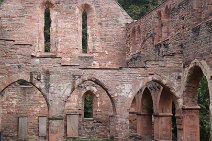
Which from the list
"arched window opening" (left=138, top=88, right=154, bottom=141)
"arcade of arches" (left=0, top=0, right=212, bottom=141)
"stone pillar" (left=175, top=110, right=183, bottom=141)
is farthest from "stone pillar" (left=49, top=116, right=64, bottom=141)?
"arched window opening" (left=138, top=88, right=154, bottom=141)

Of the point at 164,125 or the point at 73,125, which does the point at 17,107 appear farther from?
the point at 164,125

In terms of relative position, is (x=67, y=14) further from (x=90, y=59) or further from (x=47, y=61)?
(x=47, y=61)

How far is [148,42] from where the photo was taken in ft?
67.4

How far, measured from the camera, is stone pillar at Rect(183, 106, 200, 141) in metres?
16.4

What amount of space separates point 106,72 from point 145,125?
5444mm

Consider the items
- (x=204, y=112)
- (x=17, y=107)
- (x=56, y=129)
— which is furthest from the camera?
(x=17, y=107)

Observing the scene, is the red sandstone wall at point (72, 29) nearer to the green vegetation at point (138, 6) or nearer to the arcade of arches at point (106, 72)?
the arcade of arches at point (106, 72)

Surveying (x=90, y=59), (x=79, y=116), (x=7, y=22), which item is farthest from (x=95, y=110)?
(x=7, y=22)

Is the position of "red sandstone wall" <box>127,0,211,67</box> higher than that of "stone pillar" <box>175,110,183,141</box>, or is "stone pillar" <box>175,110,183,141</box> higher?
"red sandstone wall" <box>127,0,211,67</box>

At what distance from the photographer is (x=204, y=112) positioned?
64.4 ft

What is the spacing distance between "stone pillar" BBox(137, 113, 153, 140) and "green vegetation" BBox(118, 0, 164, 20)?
466 inches

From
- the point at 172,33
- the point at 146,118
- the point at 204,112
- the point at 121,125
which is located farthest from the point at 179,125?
the point at 146,118

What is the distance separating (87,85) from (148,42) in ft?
14.3

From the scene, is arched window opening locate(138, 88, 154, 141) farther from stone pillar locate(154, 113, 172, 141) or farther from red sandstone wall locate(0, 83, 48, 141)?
red sandstone wall locate(0, 83, 48, 141)
